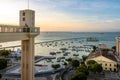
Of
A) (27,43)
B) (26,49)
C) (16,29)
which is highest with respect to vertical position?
(16,29)

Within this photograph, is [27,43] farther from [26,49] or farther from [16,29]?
A: [16,29]

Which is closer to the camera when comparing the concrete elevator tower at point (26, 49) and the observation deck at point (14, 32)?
the observation deck at point (14, 32)

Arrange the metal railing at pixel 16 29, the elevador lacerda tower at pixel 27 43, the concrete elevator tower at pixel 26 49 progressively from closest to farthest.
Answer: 1. the metal railing at pixel 16 29
2. the elevador lacerda tower at pixel 27 43
3. the concrete elevator tower at pixel 26 49

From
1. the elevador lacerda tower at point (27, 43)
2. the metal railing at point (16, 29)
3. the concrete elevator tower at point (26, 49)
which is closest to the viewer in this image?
the metal railing at point (16, 29)

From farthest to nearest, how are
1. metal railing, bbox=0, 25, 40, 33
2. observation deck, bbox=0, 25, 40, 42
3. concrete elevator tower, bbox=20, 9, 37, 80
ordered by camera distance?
concrete elevator tower, bbox=20, 9, 37, 80, metal railing, bbox=0, 25, 40, 33, observation deck, bbox=0, 25, 40, 42

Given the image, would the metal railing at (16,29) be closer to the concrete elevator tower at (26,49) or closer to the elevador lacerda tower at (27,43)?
the elevador lacerda tower at (27,43)

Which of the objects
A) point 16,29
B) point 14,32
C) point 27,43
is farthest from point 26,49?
point 14,32

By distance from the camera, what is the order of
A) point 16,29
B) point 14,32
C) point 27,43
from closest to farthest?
point 14,32 → point 16,29 → point 27,43

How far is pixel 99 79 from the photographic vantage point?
26.3m

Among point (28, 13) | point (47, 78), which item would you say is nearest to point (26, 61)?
point (28, 13)

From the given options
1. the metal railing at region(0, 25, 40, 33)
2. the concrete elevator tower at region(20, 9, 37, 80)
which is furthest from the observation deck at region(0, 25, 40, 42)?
the concrete elevator tower at region(20, 9, 37, 80)

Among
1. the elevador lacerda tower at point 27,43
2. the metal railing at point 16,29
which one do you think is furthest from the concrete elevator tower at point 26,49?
the metal railing at point 16,29

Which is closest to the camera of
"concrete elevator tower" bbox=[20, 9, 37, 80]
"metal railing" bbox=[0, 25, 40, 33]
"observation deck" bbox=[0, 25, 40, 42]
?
"observation deck" bbox=[0, 25, 40, 42]

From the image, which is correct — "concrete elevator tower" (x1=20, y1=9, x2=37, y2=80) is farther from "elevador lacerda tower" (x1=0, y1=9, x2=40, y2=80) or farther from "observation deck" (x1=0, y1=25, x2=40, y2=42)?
"observation deck" (x1=0, y1=25, x2=40, y2=42)
